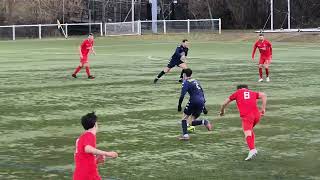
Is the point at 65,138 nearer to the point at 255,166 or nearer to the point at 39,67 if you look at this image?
the point at 255,166

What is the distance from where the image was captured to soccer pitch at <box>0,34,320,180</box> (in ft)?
31.7

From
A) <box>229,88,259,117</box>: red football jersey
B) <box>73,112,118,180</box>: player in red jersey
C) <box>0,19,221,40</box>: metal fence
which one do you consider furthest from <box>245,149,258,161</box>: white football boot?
<box>0,19,221,40</box>: metal fence

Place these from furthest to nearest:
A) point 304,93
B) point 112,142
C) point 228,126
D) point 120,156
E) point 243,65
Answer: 1. point 243,65
2. point 304,93
3. point 228,126
4. point 112,142
5. point 120,156

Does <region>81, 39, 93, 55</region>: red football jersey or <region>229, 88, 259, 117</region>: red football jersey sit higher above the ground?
<region>81, 39, 93, 55</region>: red football jersey

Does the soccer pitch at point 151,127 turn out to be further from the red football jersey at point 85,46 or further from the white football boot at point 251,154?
the red football jersey at point 85,46

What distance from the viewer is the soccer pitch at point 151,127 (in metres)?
9.66

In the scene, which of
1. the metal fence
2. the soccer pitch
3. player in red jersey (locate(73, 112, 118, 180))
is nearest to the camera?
player in red jersey (locate(73, 112, 118, 180))

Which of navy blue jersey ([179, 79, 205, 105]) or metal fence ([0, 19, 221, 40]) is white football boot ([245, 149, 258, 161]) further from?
metal fence ([0, 19, 221, 40])

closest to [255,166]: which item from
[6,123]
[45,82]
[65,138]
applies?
[65,138]

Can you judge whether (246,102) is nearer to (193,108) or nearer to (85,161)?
(193,108)

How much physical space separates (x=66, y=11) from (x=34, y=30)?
9.91 m

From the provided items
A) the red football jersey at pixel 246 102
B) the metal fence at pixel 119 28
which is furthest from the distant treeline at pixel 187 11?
the red football jersey at pixel 246 102

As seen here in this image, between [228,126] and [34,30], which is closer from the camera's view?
[228,126]

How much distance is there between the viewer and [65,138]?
12.2 metres
